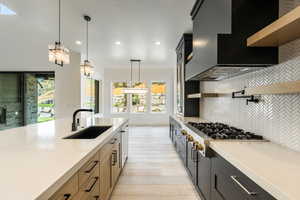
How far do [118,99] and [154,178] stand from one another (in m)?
Answer: 6.57

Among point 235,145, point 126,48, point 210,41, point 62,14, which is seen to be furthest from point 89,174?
point 126,48

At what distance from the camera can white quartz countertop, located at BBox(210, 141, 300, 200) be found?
882mm

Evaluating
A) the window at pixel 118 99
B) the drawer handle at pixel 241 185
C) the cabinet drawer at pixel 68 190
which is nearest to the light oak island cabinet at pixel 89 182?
the cabinet drawer at pixel 68 190

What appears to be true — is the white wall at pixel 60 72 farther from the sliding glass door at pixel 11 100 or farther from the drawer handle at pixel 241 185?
the drawer handle at pixel 241 185

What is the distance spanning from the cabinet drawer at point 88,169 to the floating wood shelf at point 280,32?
175cm

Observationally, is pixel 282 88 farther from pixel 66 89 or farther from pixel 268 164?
pixel 66 89

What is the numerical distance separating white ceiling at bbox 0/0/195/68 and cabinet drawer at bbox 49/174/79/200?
9.36 ft

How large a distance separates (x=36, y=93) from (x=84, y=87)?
98.9 inches

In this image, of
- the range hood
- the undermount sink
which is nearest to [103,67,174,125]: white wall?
the undermount sink

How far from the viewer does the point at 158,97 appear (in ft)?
30.4

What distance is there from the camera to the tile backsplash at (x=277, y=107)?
1.54 m

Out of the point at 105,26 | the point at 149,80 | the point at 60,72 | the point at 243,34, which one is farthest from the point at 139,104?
the point at 243,34

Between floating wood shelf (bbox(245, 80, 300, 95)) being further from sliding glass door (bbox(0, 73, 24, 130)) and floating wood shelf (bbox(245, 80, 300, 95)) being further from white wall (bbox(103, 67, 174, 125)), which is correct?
white wall (bbox(103, 67, 174, 125))

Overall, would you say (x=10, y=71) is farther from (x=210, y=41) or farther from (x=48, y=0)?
(x=210, y=41)
